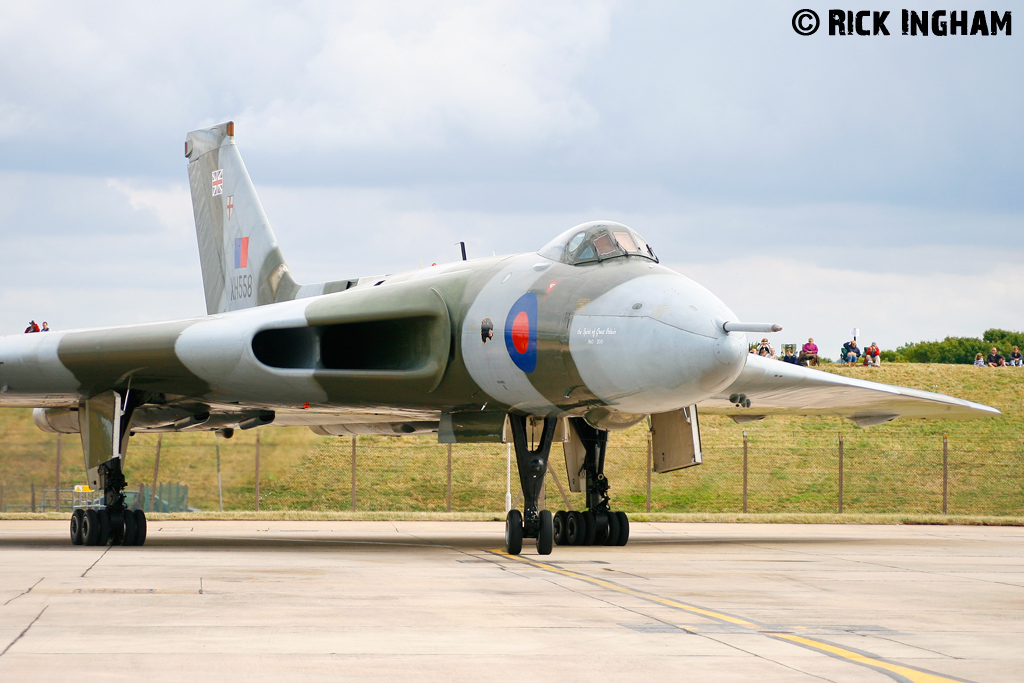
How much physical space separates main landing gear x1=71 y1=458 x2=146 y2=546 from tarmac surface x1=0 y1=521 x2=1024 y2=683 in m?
0.72

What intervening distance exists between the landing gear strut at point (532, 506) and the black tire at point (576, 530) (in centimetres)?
178

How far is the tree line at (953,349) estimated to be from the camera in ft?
249

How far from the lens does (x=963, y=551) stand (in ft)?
43.3

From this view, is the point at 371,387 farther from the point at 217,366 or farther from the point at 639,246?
the point at 639,246

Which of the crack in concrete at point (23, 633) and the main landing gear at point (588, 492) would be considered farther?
the main landing gear at point (588, 492)

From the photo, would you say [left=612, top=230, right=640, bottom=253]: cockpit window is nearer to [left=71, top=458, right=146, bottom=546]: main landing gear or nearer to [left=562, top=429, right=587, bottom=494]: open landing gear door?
[left=562, top=429, right=587, bottom=494]: open landing gear door

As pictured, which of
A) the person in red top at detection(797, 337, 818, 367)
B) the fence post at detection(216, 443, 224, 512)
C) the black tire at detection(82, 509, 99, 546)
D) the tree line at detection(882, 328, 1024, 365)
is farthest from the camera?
the tree line at detection(882, 328, 1024, 365)

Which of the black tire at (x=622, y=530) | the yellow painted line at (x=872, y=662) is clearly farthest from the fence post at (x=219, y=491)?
the yellow painted line at (x=872, y=662)

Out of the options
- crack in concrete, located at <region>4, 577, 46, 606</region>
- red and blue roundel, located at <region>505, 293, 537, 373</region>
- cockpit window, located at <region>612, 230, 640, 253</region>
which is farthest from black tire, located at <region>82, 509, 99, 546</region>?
cockpit window, located at <region>612, 230, 640, 253</region>

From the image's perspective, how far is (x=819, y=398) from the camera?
15.0 m

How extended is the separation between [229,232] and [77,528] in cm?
567

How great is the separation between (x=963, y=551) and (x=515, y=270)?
20.4 ft

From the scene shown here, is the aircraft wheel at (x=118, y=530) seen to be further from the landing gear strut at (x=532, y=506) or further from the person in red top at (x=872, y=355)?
the person in red top at (x=872, y=355)

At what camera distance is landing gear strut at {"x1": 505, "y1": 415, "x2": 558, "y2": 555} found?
11156mm
